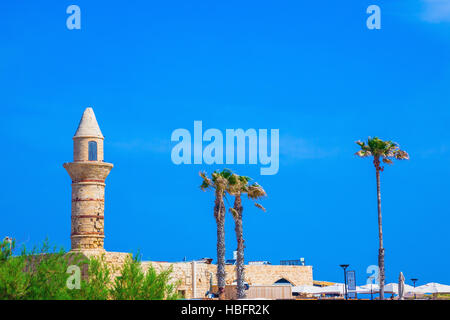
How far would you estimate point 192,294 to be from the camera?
1898 inches

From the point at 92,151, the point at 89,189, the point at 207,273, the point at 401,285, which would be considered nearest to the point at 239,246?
the point at 207,273

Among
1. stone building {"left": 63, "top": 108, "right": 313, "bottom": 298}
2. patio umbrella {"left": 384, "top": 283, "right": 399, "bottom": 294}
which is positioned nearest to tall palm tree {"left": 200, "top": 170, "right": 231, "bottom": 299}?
stone building {"left": 63, "top": 108, "right": 313, "bottom": 298}

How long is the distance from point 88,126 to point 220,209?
10579mm

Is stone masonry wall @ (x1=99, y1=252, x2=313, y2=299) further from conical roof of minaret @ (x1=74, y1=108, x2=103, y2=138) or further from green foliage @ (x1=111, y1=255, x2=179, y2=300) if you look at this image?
green foliage @ (x1=111, y1=255, x2=179, y2=300)

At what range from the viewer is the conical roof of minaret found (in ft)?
138

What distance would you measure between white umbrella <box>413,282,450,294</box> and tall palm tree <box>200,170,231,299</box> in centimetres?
1617

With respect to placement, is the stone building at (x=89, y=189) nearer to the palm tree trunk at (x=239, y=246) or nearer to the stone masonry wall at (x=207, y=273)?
the stone masonry wall at (x=207, y=273)

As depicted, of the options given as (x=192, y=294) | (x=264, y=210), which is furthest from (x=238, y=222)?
(x=192, y=294)

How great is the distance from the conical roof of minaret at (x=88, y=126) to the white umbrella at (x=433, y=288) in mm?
26936

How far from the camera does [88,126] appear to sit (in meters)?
42.4

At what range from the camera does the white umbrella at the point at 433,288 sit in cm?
5125

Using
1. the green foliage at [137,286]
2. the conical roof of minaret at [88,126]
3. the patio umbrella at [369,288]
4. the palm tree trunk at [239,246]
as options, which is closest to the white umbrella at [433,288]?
the patio umbrella at [369,288]

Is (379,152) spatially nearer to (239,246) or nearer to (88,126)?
(239,246)
